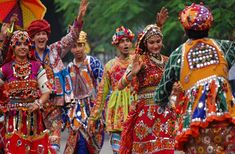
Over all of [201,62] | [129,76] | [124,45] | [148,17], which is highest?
[148,17]

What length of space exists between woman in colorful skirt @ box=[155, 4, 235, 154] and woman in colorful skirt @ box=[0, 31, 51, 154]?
2408 millimetres

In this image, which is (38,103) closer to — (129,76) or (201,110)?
(129,76)

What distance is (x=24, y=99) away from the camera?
36.9ft

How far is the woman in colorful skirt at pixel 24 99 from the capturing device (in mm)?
11234

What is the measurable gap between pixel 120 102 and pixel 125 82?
1708mm

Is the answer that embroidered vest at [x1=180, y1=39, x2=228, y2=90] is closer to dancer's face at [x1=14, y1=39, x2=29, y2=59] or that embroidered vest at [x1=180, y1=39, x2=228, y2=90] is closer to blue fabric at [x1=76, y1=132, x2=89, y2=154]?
dancer's face at [x1=14, y1=39, x2=29, y2=59]

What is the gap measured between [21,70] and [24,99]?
0.32 meters

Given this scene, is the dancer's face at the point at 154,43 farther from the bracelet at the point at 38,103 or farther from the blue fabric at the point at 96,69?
the blue fabric at the point at 96,69

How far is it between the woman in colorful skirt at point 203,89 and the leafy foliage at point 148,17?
826cm

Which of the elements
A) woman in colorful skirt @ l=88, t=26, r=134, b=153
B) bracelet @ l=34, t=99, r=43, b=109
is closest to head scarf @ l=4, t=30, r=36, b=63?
bracelet @ l=34, t=99, r=43, b=109

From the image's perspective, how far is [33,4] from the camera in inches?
513

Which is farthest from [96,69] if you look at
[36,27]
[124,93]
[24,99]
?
[24,99]

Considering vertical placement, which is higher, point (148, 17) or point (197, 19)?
point (148, 17)

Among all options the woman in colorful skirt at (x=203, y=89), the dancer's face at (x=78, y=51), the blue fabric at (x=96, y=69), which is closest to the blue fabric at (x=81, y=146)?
the blue fabric at (x=96, y=69)
